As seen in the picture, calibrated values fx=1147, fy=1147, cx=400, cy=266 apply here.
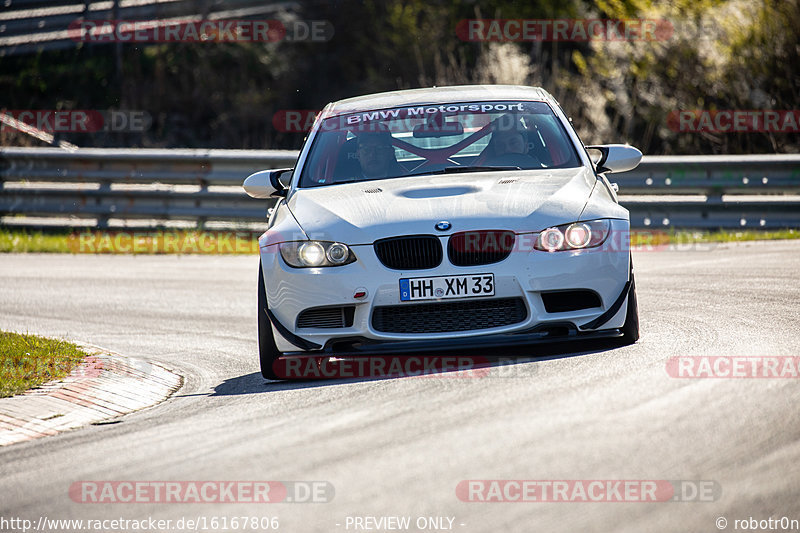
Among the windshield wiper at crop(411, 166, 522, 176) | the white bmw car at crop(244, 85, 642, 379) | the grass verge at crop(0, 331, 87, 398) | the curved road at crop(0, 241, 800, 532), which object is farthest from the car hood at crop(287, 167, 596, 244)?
the grass verge at crop(0, 331, 87, 398)

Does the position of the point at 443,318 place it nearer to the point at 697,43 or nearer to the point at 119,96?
the point at 697,43

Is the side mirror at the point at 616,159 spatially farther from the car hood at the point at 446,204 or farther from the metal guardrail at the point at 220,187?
the metal guardrail at the point at 220,187

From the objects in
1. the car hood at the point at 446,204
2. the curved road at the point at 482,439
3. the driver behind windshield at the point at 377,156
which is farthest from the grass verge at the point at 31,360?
the driver behind windshield at the point at 377,156

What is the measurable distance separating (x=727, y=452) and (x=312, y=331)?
287cm

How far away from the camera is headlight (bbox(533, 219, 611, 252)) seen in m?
6.32

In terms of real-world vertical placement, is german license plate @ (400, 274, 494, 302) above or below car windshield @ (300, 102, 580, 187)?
below

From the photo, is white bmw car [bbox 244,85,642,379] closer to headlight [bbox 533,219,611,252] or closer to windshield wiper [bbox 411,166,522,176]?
headlight [bbox 533,219,611,252]

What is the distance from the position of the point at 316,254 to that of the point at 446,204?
80 cm

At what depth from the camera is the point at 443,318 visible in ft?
20.9

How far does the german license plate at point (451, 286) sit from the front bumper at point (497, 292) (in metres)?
0.03

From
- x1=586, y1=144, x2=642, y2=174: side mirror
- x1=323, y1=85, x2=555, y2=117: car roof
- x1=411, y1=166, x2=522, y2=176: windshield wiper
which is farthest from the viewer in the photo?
x1=323, y1=85, x2=555, y2=117: car roof

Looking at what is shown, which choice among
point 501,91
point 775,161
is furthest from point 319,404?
point 775,161

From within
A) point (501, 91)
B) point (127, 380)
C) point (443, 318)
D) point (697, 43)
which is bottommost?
point (127, 380)

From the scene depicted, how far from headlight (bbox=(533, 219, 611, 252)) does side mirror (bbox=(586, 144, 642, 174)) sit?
135cm
